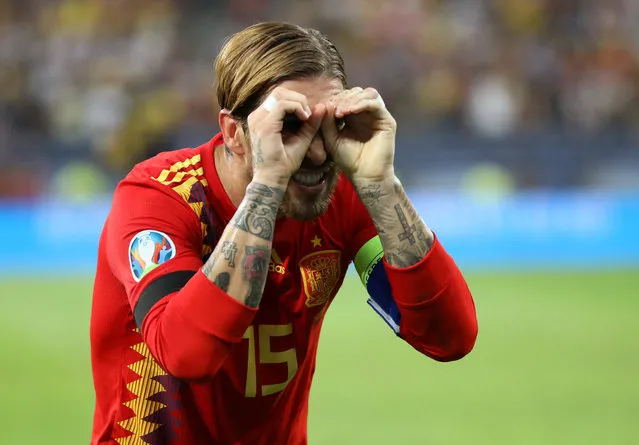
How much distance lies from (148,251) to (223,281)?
0.77 feet

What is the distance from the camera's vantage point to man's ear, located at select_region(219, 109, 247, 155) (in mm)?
2994

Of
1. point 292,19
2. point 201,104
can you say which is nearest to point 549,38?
point 292,19

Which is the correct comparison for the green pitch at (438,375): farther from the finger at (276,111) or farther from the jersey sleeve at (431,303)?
the finger at (276,111)

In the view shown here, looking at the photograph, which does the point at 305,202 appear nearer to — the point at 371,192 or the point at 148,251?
the point at 371,192

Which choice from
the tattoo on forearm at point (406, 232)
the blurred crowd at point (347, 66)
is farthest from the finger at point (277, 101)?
the blurred crowd at point (347, 66)

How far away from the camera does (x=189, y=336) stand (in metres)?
2.61

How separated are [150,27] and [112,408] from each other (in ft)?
41.2

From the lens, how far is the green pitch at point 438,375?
6.16 meters

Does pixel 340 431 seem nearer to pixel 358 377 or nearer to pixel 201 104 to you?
pixel 358 377

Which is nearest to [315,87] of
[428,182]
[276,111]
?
[276,111]

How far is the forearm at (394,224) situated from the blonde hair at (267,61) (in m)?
0.34

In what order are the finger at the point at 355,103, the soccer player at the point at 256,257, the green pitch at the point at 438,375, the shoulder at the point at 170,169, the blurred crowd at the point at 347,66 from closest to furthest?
the soccer player at the point at 256,257 < the finger at the point at 355,103 < the shoulder at the point at 170,169 < the green pitch at the point at 438,375 < the blurred crowd at the point at 347,66

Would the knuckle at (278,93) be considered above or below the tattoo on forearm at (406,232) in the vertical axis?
above

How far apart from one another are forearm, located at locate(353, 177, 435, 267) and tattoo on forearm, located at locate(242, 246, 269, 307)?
1.20ft
